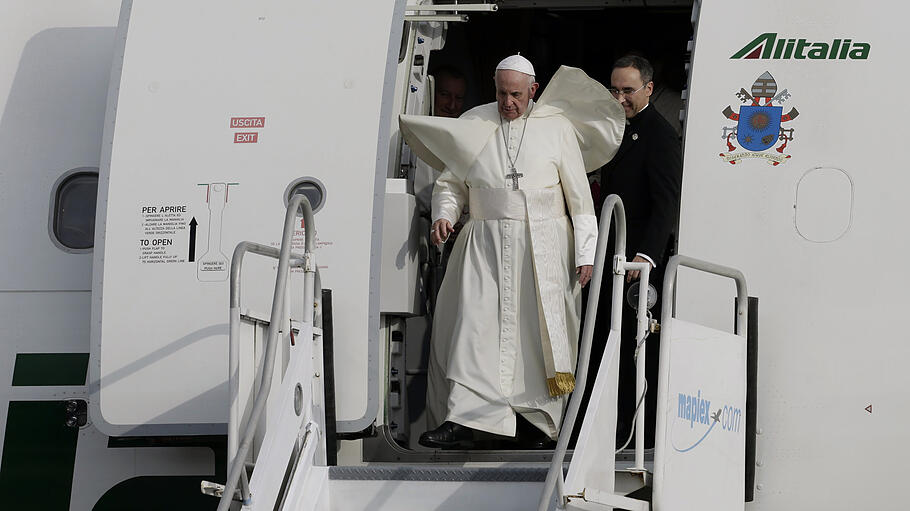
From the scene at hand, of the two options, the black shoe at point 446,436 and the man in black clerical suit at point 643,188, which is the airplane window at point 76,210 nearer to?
the black shoe at point 446,436

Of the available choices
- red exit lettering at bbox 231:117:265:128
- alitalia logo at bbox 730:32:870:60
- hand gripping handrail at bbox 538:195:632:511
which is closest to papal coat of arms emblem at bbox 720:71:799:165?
alitalia logo at bbox 730:32:870:60

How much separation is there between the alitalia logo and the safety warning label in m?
2.69

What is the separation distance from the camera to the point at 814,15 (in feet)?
19.1

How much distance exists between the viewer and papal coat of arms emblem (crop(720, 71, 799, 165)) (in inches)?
225

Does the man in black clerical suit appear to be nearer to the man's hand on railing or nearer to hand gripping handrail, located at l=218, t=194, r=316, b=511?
the man's hand on railing

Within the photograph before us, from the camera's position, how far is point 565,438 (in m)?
4.23

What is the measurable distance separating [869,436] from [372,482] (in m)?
2.12

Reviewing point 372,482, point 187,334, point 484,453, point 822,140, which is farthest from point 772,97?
point 187,334

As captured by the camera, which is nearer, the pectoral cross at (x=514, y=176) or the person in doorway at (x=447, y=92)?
the pectoral cross at (x=514, y=176)

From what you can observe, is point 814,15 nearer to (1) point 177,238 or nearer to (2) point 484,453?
(2) point 484,453

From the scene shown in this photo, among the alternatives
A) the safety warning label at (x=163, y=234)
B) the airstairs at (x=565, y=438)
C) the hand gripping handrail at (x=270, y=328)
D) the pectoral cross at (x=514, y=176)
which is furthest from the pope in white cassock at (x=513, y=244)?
the safety warning label at (x=163, y=234)

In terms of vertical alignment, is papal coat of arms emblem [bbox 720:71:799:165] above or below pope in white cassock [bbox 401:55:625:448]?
above

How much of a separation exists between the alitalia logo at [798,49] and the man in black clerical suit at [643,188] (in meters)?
0.79

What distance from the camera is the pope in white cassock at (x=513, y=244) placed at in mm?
5926
